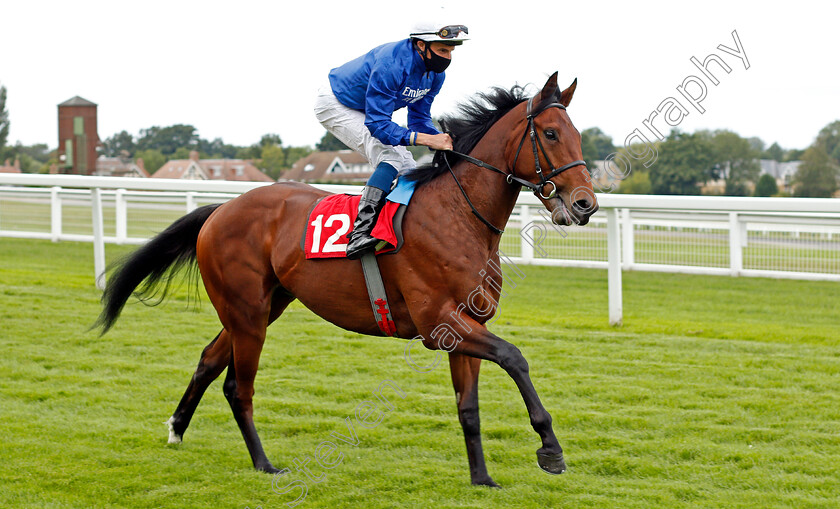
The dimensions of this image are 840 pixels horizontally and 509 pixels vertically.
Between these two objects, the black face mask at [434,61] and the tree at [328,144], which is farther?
the tree at [328,144]

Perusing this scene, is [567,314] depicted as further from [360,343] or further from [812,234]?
[812,234]

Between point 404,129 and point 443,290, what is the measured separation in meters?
0.72

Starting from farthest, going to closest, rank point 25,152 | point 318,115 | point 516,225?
1. point 25,152
2. point 516,225
3. point 318,115

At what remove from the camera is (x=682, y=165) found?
330 inches

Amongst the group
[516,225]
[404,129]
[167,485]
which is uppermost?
[404,129]

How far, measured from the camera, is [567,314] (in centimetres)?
723

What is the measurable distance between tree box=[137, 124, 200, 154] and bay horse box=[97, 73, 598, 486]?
23.3 metres

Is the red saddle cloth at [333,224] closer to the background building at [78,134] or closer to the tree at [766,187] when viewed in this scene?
the tree at [766,187]

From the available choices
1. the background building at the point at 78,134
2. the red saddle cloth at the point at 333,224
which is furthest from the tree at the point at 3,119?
the red saddle cloth at the point at 333,224

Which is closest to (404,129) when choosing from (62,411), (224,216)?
(224,216)

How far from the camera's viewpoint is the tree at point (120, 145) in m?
30.0

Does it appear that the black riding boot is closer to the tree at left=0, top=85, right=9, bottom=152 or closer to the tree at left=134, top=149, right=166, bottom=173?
the tree at left=134, top=149, right=166, bottom=173

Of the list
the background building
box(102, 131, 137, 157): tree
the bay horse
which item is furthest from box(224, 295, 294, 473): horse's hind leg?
box(102, 131, 137, 157): tree

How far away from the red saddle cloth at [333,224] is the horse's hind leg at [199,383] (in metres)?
0.79
